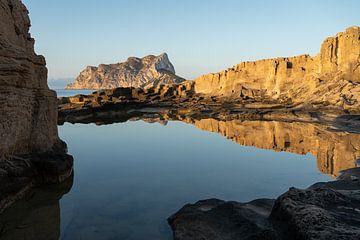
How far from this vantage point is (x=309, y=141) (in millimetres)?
22203

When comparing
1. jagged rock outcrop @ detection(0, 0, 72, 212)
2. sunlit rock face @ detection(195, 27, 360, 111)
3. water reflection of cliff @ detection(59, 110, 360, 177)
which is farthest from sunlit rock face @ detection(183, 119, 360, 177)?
jagged rock outcrop @ detection(0, 0, 72, 212)

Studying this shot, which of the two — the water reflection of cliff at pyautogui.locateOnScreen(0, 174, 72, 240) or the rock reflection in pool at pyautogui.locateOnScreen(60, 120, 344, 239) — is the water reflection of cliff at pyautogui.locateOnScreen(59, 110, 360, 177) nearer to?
the rock reflection in pool at pyautogui.locateOnScreen(60, 120, 344, 239)

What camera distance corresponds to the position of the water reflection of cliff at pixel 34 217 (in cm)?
764

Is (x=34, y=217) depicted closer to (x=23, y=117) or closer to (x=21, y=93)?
(x=23, y=117)

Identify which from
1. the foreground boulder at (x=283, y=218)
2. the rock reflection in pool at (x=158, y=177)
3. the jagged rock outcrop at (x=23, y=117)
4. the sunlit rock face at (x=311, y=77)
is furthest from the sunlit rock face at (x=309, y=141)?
the jagged rock outcrop at (x=23, y=117)

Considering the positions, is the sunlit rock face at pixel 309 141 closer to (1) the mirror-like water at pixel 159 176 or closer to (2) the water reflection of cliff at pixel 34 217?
(1) the mirror-like water at pixel 159 176

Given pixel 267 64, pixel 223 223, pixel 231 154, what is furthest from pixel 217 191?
pixel 267 64

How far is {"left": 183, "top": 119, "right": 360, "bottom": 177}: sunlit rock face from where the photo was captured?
16.0 meters

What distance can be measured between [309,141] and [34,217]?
18.8m

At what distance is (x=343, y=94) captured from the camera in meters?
38.1

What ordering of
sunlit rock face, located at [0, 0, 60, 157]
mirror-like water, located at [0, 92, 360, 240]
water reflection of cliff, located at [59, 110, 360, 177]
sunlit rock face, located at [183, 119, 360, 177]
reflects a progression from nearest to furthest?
mirror-like water, located at [0, 92, 360, 240]
sunlit rock face, located at [0, 0, 60, 157]
sunlit rock face, located at [183, 119, 360, 177]
water reflection of cliff, located at [59, 110, 360, 177]

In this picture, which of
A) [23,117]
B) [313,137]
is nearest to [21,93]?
[23,117]

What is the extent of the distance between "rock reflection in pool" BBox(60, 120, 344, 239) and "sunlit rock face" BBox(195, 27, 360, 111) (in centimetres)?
1994

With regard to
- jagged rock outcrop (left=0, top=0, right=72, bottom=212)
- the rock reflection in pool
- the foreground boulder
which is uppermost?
jagged rock outcrop (left=0, top=0, right=72, bottom=212)
